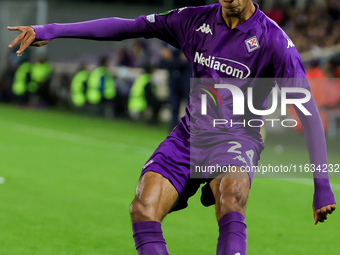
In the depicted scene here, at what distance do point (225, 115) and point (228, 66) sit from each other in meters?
0.30

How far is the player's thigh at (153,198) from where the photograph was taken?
448cm

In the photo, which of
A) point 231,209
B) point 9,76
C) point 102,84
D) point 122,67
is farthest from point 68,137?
point 231,209

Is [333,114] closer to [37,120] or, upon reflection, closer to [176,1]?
[37,120]

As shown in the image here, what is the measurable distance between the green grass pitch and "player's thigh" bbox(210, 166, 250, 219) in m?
2.05

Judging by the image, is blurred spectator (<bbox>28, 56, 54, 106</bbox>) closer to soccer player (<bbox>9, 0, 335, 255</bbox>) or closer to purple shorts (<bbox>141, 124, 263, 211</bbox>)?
soccer player (<bbox>9, 0, 335, 255</bbox>)

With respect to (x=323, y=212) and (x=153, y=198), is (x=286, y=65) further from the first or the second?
(x=153, y=198)

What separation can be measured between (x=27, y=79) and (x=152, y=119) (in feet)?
19.7

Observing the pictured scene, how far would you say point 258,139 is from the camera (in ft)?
16.1

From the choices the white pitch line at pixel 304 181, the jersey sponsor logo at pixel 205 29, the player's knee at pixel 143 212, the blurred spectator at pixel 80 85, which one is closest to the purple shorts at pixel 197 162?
the player's knee at pixel 143 212

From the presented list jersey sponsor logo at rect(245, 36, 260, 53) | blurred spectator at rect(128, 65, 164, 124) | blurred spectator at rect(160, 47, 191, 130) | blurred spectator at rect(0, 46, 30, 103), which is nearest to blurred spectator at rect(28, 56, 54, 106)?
blurred spectator at rect(0, 46, 30, 103)

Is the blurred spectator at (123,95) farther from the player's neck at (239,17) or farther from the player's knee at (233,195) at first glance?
the player's knee at (233,195)

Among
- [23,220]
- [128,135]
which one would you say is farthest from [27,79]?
[23,220]

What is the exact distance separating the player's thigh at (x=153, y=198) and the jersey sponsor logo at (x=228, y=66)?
0.75m

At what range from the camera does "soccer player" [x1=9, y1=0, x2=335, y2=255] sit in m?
4.46
